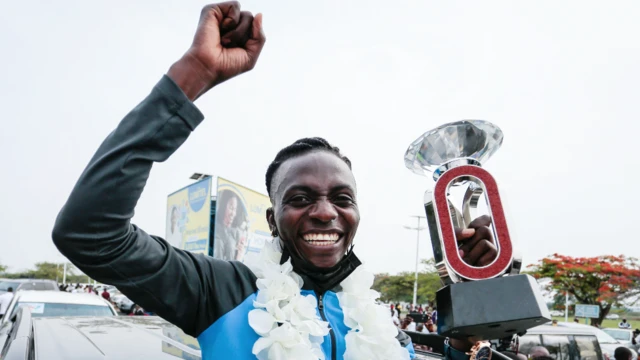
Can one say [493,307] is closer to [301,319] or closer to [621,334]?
[301,319]

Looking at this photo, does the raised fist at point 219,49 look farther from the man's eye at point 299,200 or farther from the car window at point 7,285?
the car window at point 7,285

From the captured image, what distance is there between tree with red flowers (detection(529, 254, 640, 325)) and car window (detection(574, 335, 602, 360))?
2037 cm

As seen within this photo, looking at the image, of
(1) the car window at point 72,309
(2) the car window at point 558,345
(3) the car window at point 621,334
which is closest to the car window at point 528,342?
(2) the car window at point 558,345

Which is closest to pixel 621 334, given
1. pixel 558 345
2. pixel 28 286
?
pixel 558 345

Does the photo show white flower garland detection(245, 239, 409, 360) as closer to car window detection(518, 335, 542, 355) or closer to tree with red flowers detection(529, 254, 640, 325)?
car window detection(518, 335, 542, 355)

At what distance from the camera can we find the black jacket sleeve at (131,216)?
1085 mm

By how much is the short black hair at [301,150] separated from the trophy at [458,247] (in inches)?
12.6

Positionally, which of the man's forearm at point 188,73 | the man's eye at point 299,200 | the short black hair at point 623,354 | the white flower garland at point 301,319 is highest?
the man's forearm at point 188,73

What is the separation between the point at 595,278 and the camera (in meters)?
25.0

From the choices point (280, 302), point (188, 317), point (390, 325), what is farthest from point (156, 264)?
point (390, 325)

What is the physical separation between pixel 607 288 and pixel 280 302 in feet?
88.8

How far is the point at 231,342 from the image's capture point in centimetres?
140

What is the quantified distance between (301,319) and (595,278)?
89.4ft

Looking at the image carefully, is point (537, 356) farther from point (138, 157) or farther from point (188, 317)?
point (138, 157)
